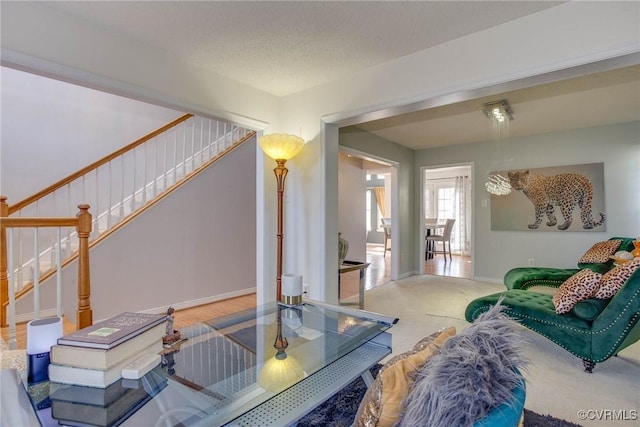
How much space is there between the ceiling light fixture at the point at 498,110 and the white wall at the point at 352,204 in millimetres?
2832

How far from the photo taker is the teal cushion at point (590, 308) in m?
2.24

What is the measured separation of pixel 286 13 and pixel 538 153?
185 inches

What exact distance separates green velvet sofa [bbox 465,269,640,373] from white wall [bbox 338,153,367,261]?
12.6 feet

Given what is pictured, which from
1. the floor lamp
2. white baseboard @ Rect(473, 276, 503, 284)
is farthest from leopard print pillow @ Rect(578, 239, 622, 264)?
the floor lamp

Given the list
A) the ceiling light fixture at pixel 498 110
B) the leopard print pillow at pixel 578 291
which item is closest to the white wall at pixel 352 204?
the ceiling light fixture at pixel 498 110

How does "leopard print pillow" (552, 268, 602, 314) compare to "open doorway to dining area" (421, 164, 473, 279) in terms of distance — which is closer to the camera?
"leopard print pillow" (552, 268, 602, 314)

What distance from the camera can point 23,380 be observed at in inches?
44.9

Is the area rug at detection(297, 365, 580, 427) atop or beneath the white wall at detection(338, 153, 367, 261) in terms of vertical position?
beneath

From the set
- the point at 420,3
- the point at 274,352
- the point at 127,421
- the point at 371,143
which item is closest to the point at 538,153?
the point at 371,143

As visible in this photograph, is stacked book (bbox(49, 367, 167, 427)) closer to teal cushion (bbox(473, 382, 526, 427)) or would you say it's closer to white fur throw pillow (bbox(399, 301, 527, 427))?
white fur throw pillow (bbox(399, 301, 527, 427))

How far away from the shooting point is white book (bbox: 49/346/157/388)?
1.08 meters

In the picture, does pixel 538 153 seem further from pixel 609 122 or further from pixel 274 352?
pixel 274 352

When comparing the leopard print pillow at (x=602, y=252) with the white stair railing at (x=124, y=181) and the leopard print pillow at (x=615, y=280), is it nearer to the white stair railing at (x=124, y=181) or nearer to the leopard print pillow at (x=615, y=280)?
the leopard print pillow at (x=615, y=280)

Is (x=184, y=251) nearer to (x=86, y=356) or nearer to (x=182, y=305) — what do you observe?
(x=182, y=305)
